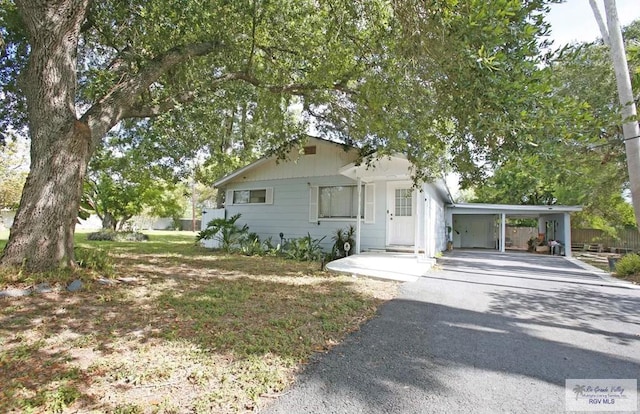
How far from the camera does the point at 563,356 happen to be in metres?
3.16

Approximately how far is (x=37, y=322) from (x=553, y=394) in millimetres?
5039

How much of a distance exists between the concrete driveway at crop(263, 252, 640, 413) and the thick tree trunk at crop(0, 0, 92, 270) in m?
4.71

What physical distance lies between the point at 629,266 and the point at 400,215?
605cm

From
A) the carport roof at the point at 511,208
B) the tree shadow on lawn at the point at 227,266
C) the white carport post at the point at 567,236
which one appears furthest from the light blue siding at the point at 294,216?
the white carport post at the point at 567,236

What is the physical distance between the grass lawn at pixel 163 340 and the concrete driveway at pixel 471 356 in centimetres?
33

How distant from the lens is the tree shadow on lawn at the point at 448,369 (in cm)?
229

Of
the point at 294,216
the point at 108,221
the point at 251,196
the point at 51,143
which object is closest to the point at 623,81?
the point at 294,216

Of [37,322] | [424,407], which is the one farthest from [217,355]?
[37,322]

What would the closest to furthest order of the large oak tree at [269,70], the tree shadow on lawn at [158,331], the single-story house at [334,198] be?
1. the tree shadow on lawn at [158,331]
2. the large oak tree at [269,70]
3. the single-story house at [334,198]

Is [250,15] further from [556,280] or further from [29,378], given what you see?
[556,280]

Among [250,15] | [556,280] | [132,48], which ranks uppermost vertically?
[250,15]

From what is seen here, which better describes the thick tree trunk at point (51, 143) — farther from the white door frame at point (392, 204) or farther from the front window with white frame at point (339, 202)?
the white door frame at point (392, 204)

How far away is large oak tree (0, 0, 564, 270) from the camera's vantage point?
3389 millimetres

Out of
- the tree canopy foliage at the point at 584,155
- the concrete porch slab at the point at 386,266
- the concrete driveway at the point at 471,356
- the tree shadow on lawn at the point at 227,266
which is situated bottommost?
the concrete driveway at the point at 471,356
